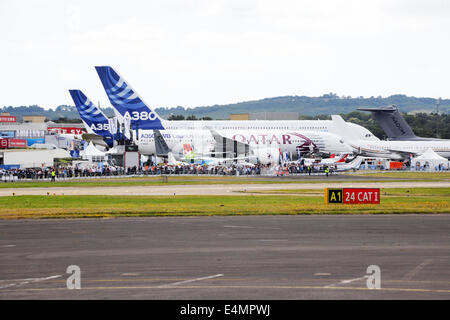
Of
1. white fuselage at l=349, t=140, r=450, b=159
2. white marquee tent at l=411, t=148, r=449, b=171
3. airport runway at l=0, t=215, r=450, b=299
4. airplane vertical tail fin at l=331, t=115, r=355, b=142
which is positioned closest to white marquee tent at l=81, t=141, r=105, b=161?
white fuselage at l=349, t=140, r=450, b=159

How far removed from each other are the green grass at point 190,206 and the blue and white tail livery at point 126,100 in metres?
50.4

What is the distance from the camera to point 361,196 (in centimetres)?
3662

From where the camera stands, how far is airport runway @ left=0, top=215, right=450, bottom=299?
14.4 m

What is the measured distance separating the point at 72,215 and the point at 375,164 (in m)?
68.2

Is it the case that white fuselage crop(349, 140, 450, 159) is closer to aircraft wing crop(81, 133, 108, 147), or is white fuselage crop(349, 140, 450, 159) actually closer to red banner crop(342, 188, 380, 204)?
aircraft wing crop(81, 133, 108, 147)

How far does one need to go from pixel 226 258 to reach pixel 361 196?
19.7 metres

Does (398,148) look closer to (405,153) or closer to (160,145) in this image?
(405,153)

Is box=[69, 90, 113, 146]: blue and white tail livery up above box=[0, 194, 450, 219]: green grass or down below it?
above

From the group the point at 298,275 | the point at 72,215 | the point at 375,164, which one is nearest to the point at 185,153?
the point at 375,164

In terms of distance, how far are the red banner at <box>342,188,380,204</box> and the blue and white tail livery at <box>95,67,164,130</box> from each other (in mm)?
59834

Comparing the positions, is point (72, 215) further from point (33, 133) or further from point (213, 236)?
point (33, 133)

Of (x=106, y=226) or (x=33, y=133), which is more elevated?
(x=33, y=133)

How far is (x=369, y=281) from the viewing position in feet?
50.0

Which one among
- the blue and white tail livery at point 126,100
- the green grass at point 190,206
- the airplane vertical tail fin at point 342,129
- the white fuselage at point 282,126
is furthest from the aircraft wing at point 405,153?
the green grass at point 190,206
